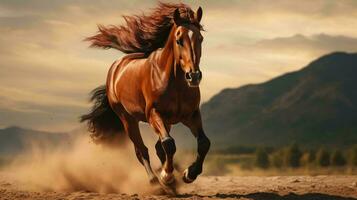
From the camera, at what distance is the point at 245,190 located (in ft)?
36.3

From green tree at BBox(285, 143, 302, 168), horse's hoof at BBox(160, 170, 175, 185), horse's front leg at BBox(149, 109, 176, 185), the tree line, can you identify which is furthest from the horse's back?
green tree at BBox(285, 143, 302, 168)

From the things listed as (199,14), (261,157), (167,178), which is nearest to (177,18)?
(199,14)

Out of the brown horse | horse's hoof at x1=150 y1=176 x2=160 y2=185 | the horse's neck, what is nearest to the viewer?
the brown horse

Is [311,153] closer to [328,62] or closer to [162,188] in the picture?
[162,188]

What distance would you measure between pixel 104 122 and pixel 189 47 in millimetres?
4765

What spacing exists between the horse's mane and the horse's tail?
102 centimetres

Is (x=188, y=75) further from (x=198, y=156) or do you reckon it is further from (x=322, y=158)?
(x=322, y=158)

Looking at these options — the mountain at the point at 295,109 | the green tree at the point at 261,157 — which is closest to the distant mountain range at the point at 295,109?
the mountain at the point at 295,109

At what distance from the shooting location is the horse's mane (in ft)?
33.2

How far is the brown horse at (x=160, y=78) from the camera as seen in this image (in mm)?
8867

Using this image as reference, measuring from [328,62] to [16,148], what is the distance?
533ft

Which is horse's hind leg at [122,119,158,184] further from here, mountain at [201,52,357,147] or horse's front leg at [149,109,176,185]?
mountain at [201,52,357,147]

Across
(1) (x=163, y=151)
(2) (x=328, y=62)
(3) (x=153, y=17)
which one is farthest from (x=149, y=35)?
(2) (x=328, y=62)

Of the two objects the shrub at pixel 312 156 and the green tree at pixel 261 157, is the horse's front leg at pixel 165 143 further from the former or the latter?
the green tree at pixel 261 157
